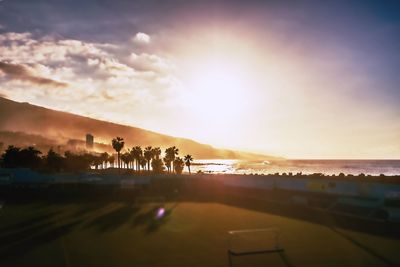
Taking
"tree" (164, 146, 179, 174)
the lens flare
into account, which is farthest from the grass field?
"tree" (164, 146, 179, 174)

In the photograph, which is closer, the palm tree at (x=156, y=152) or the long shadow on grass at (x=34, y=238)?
the long shadow on grass at (x=34, y=238)

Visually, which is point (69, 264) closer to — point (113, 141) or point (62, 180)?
point (62, 180)

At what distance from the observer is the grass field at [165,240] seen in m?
20.6

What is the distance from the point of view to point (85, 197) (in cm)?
5650

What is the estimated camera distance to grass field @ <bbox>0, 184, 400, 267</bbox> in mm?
20594

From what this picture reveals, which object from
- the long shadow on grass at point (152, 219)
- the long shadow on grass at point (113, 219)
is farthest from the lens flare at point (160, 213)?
→ the long shadow on grass at point (113, 219)

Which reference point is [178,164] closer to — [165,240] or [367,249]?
[165,240]

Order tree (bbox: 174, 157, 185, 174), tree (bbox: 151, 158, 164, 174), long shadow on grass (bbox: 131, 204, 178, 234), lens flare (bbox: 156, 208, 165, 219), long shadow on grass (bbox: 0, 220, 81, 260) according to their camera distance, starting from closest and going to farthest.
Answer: long shadow on grass (bbox: 0, 220, 81, 260) → long shadow on grass (bbox: 131, 204, 178, 234) → lens flare (bbox: 156, 208, 165, 219) → tree (bbox: 174, 157, 185, 174) → tree (bbox: 151, 158, 164, 174)

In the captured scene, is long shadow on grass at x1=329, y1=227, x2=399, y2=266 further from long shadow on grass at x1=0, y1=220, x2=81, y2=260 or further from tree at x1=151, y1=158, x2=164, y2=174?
tree at x1=151, y1=158, x2=164, y2=174

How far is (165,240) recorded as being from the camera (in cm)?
2577

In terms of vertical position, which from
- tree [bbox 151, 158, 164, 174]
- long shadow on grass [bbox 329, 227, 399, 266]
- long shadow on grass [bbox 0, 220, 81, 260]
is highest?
tree [bbox 151, 158, 164, 174]

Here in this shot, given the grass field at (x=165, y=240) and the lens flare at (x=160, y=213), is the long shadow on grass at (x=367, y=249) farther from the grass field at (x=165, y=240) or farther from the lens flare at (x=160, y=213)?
the lens flare at (x=160, y=213)

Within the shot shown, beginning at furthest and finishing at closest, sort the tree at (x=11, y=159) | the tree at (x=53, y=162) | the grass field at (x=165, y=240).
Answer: the tree at (x=53, y=162)
the tree at (x=11, y=159)
the grass field at (x=165, y=240)

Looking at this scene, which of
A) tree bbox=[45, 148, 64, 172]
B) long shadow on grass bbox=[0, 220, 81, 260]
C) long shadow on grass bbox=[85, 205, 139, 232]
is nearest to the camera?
long shadow on grass bbox=[0, 220, 81, 260]
